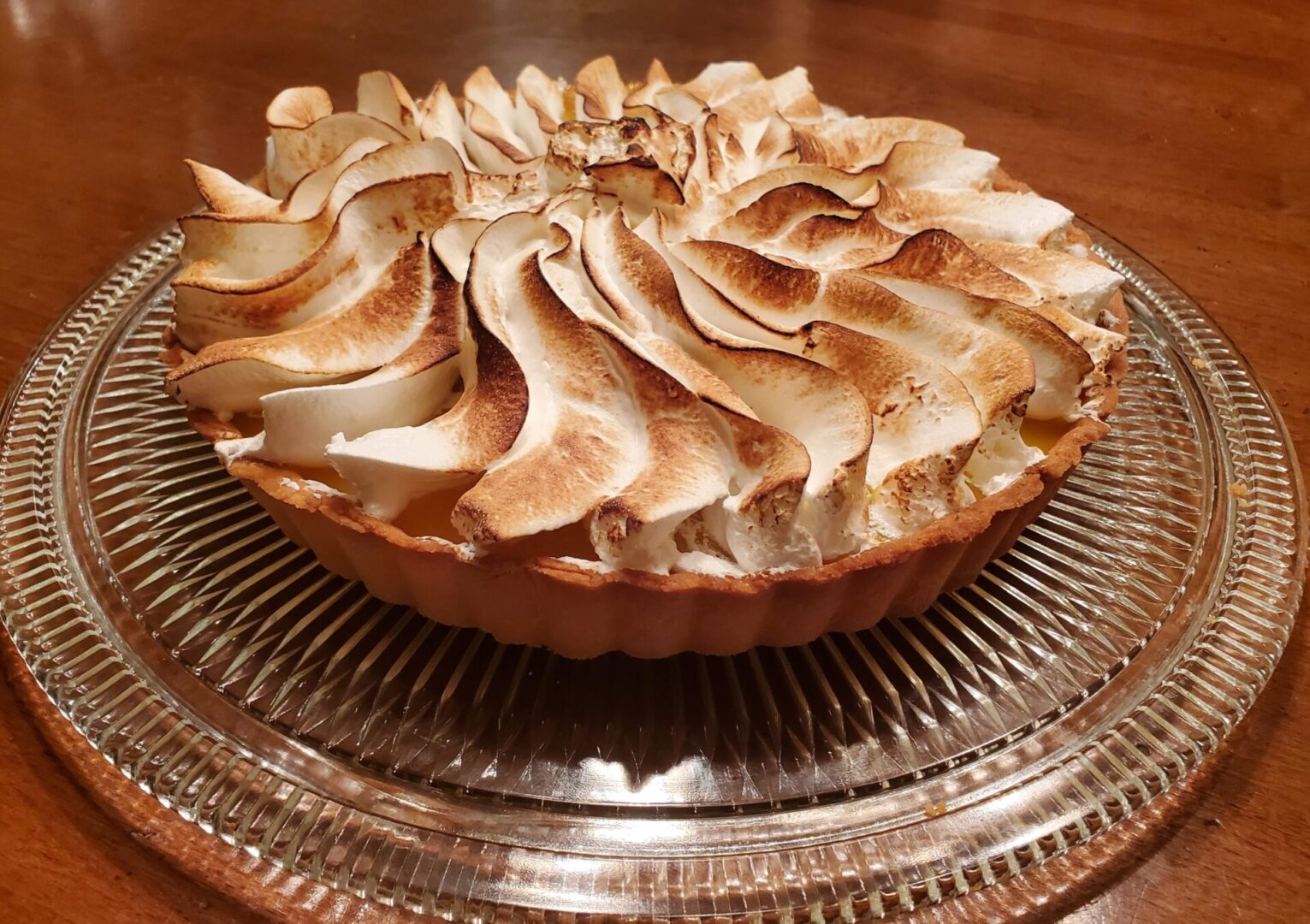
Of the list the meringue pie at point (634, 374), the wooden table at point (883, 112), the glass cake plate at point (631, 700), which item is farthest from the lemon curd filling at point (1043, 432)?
the wooden table at point (883, 112)

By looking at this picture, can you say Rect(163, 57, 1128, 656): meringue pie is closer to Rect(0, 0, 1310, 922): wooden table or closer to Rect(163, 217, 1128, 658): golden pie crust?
Rect(163, 217, 1128, 658): golden pie crust

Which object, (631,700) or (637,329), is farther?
(637,329)

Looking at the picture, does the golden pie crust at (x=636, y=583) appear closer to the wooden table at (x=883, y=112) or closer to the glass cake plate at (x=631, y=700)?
the glass cake plate at (x=631, y=700)

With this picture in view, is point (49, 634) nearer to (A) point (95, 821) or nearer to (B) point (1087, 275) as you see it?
(A) point (95, 821)

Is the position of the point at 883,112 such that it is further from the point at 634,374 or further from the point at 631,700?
the point at 631,700

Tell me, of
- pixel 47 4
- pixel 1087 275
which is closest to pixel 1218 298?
pixel 1087 275

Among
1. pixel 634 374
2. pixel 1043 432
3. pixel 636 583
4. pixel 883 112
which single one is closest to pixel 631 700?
pixel 636 583
